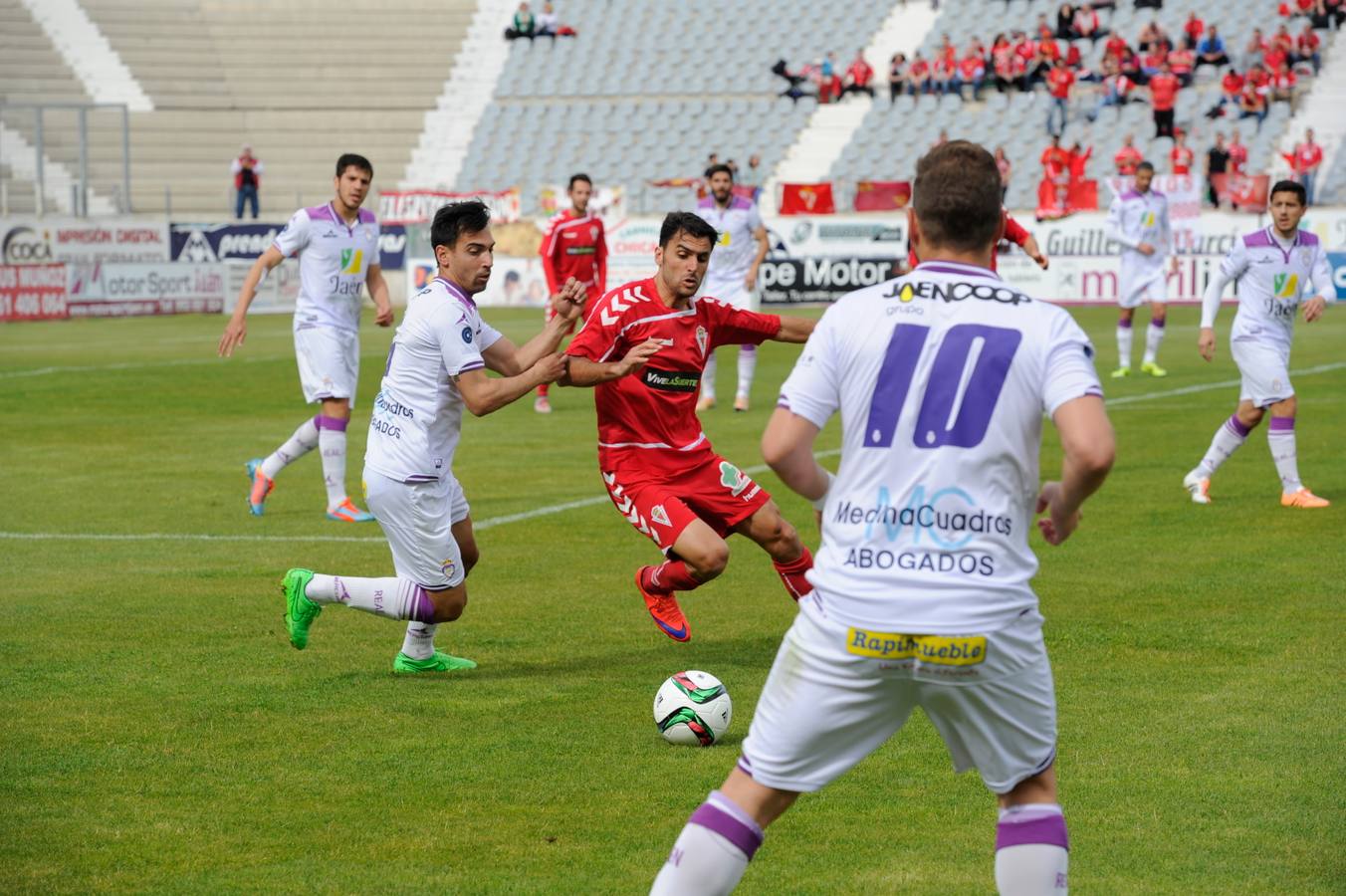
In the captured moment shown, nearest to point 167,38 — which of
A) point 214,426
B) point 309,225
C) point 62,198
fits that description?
point 62,198

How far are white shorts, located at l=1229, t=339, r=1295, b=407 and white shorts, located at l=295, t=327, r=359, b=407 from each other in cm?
634

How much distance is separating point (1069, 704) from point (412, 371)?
3101 mm

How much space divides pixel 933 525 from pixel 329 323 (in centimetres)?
954

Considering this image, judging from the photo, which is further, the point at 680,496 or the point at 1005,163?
the point at 1005,163

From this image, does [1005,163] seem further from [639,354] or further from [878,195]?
[639,354]

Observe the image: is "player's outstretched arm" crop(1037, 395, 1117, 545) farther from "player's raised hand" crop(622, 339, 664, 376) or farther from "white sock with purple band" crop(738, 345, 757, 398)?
"white sock with purple band" crop(738, 345, 757, 398)

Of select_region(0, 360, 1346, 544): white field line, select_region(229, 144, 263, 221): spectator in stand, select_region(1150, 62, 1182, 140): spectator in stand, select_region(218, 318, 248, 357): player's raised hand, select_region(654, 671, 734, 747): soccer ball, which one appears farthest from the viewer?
select_region(229, 144, 263, 221): spectator in stand

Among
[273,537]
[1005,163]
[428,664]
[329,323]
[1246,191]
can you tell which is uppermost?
[1005,163]

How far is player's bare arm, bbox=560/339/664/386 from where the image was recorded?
22.0 ft

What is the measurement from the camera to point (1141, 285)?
23578mm

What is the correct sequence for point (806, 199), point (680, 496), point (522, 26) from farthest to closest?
point (522, 26) → point (806, 199) → point (680, 496)

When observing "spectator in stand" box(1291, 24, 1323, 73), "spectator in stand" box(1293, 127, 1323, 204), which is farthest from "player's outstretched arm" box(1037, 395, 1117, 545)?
"spectator in stand" box(1291, 24, 1323, 73)

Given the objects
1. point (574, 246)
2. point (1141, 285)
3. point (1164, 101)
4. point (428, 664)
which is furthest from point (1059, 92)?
point (428, 664)

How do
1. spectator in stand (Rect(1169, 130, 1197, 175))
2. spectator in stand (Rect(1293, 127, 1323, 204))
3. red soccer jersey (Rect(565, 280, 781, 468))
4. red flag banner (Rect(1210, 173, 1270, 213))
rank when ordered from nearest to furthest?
1. red soccer jersey (Rect(565, 280, 781, 468))
2. red flag banner (Rect(1210, 173, 1270, 213))
3. spectator in stand (Rect(1293, 127, 1323, 204))
4. spectator in stand (Rect(1169, 130, 1197, 175))
